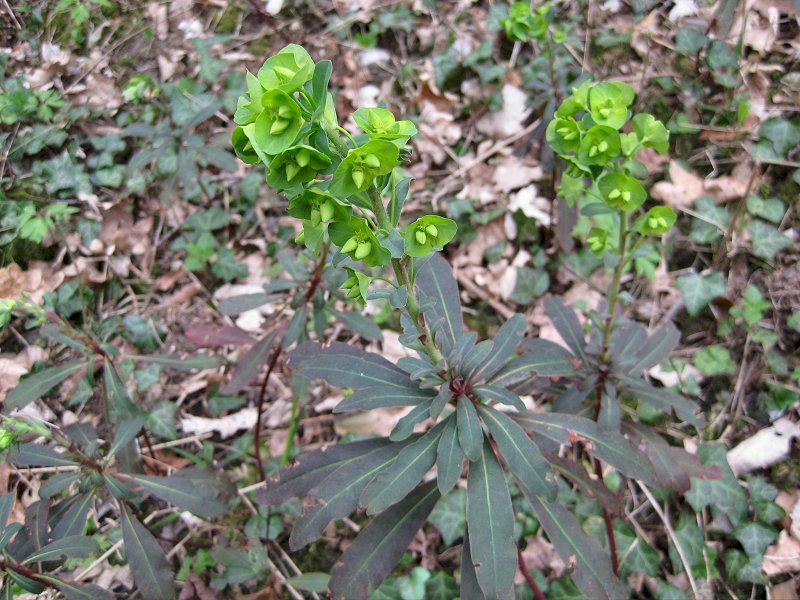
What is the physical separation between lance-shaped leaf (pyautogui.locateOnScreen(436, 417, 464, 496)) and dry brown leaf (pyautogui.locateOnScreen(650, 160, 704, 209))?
200 cm

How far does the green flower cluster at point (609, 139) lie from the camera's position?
5.84 ft

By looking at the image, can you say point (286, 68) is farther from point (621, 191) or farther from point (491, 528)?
point (491, 528)

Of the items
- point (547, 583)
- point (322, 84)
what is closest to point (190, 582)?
point (547, 583)

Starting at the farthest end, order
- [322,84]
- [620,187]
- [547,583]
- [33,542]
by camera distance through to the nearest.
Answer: [547,583] → [33,542] → [620,187] → [322,84]

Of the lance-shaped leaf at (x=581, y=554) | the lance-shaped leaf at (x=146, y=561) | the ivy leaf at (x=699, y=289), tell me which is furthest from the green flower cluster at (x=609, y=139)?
the lance-shaped leaf at (x=146, y=561)

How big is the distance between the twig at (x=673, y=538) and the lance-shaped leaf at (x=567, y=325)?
741mm

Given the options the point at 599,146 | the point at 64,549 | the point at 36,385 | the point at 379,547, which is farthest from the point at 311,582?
the point at 599,146

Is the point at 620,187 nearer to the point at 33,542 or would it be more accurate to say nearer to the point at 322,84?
the point at 322,84

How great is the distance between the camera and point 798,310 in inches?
107

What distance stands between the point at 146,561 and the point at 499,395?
1.37 metres

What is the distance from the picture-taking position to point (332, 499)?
72.1 inches

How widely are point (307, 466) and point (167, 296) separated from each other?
167 centimetres

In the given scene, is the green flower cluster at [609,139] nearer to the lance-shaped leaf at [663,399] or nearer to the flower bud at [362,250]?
the lance-shaped leaf at [663,399]

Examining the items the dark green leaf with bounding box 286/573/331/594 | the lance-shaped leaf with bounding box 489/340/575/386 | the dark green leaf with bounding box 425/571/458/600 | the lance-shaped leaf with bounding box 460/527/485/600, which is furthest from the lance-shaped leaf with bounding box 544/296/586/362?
the dark green leaf with bounding box 286/573/331/594
